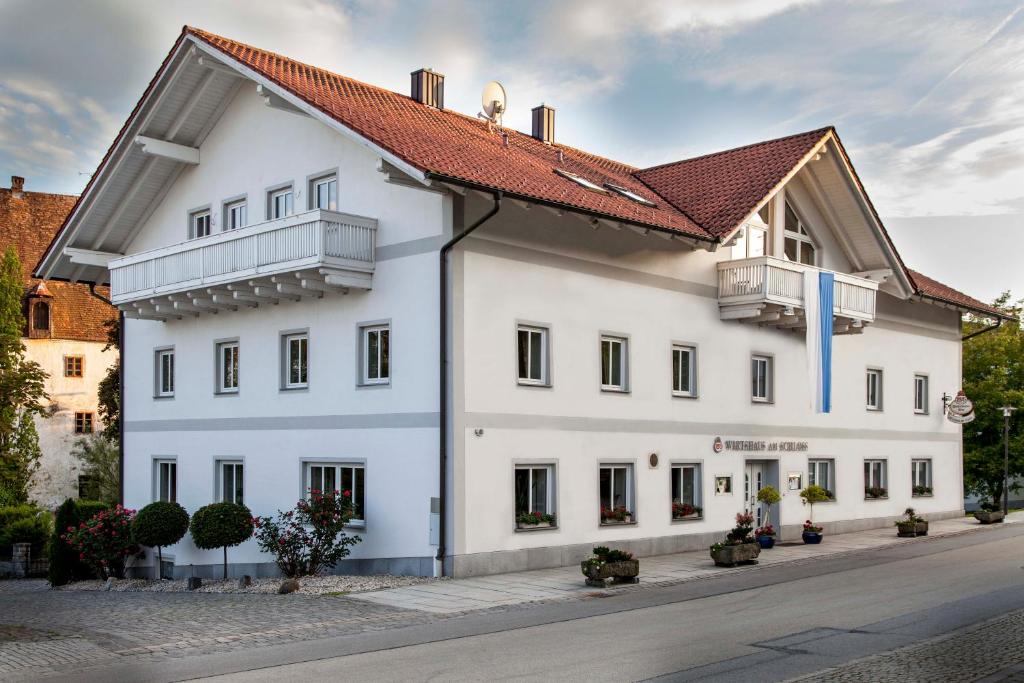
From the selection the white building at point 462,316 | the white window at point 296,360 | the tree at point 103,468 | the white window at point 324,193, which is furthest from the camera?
the tree at point 103,468

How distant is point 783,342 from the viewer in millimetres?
28750

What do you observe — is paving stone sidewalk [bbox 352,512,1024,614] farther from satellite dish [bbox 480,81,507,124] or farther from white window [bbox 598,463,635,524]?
satellite dish [bbox 480,81,507,124]

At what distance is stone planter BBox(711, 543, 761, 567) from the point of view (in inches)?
Result: 863

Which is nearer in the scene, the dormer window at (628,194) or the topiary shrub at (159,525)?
the topiary shrub at (159,525)

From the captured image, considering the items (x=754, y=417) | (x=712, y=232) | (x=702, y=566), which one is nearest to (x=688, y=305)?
(x=712, y=232)

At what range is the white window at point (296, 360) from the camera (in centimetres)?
2394

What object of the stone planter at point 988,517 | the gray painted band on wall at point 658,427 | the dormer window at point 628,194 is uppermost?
the dormer window at point 628,194

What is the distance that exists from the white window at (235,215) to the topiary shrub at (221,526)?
6.93 metres

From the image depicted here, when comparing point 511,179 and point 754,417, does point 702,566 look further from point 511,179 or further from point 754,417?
point 511,179

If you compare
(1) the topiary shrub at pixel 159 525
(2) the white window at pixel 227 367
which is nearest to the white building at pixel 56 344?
(2) the white window at pixel 227 367

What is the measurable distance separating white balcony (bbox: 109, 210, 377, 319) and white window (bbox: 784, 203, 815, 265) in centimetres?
1261

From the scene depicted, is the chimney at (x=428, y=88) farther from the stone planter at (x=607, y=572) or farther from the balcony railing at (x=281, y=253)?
the stone planter at (x=607, y=572)

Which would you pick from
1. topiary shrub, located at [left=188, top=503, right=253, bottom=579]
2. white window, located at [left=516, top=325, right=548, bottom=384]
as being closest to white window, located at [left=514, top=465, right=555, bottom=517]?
white window, located at [left=516, top=325, right=548, bottom=384]

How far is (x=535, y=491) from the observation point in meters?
22.2
